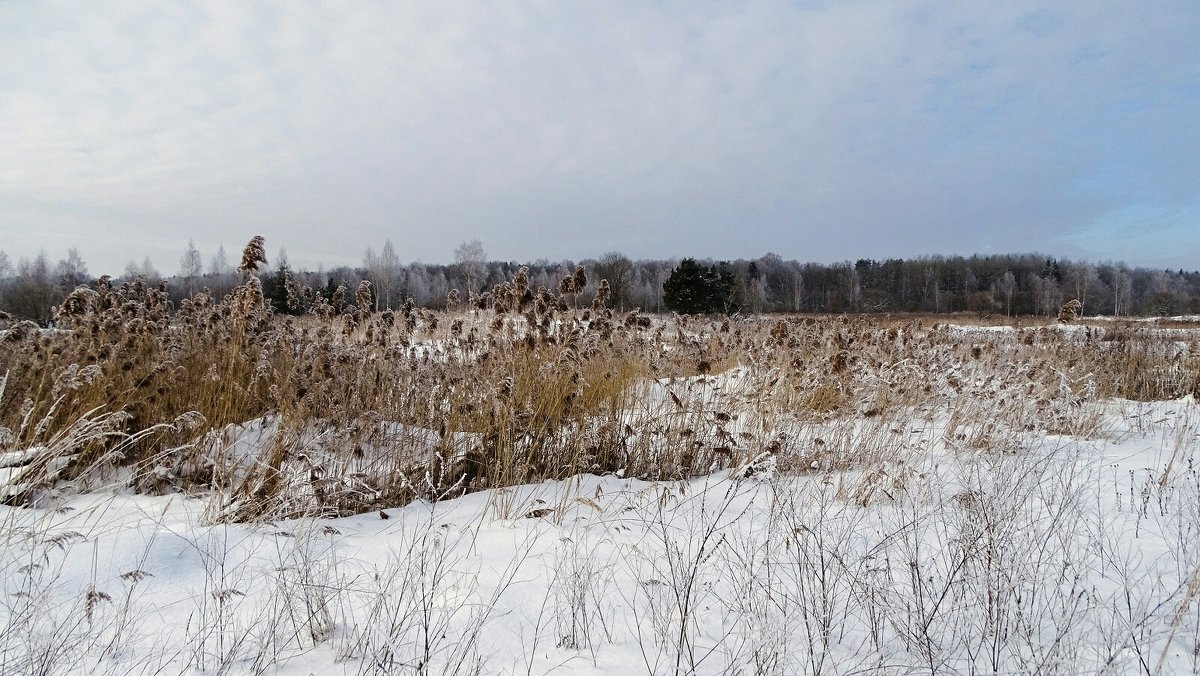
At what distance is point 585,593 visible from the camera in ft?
8.12

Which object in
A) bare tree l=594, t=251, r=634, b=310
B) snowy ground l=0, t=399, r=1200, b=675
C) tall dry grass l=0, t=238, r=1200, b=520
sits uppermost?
bare tree l=594, t=251, r=634, b=310

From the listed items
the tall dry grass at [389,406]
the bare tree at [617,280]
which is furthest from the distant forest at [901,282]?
the tall dry grass at [389,406]

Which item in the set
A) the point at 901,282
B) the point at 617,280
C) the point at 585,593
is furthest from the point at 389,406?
the point at 901,282

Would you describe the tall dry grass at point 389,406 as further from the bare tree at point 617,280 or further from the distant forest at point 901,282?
the distant forest at point 901,282

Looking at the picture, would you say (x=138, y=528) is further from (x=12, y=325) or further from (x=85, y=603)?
(x=12, y=325)

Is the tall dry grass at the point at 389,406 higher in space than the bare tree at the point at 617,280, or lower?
lower

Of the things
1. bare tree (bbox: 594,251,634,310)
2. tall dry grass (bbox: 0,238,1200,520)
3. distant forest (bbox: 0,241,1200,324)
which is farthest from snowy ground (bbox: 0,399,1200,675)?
distant forest (bbox: 0,241,1200,324)

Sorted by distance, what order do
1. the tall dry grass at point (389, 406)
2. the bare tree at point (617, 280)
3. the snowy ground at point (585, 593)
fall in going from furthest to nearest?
1. the bare tree at point (617, 280)
2. the tall dry grass at point (389, 406)
3. the snowy ground at point (585, 593)

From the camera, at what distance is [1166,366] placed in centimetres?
899

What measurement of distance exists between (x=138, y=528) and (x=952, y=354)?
35.6 feet

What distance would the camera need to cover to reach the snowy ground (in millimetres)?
1987

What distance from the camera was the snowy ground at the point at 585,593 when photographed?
1.99 m

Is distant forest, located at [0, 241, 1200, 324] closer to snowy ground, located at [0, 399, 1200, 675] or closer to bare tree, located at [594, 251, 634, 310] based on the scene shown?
bare tree, located at [594, 251, 634, 310]

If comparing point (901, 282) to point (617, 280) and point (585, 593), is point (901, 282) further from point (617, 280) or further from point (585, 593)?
point (585, 593)
